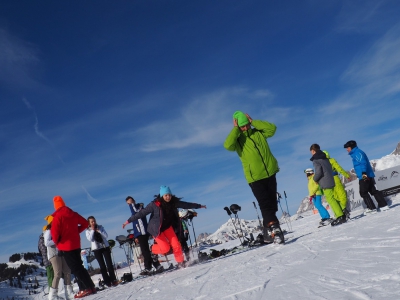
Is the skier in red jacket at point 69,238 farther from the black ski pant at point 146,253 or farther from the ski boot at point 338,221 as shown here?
the ski boot at point 338,221

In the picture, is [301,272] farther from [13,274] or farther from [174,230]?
[13,274]

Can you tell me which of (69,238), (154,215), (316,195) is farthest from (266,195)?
(316,195)

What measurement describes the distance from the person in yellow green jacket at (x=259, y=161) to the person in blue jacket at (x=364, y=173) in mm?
3422

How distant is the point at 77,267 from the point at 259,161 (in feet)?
12.3

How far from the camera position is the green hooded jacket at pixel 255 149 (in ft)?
19.1

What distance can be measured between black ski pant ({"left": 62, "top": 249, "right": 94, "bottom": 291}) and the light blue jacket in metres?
6.34

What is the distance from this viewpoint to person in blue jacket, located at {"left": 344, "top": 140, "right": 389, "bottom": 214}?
27.5ft

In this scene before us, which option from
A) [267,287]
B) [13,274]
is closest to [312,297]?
[267,287]

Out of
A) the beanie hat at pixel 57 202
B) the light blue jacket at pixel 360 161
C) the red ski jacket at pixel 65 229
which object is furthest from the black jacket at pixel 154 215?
the light blue jacket at pixel 360 161

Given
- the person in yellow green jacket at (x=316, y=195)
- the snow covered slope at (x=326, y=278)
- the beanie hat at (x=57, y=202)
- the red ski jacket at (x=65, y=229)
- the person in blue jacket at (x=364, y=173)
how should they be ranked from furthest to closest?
the person in yellow green jacket at (x=316, y=195), the person in blue jacket at (x=364, y=173), the beanie hat at (x=57, y=202), the red ski jacket at (x=65, y=229), the snow covered slope at (x=326, y=278)

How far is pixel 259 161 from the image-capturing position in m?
5.83

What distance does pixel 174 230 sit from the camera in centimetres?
737

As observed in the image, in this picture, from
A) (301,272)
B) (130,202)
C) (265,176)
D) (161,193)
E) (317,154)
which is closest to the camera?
(301,272)

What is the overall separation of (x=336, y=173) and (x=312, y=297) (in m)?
7.64
